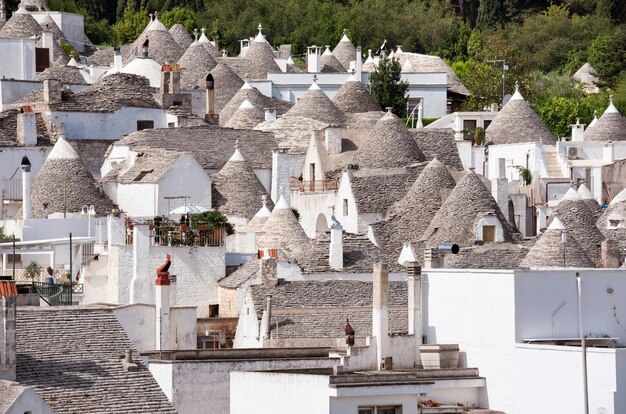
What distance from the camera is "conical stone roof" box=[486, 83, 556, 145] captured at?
247 feet

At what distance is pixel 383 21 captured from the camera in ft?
362

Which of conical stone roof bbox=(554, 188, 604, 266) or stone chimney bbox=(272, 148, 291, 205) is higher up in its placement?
stone chimney bbox=(272, 148, 291, 205)

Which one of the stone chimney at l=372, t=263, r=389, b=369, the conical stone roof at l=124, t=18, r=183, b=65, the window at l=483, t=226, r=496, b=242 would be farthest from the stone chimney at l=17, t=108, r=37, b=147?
the stone chimney at l=372, t=263, r=389, b=369

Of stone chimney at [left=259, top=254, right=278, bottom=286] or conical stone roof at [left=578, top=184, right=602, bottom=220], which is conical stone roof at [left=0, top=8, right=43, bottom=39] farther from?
stone chimney at [left=259, top=254, right=278, bottom=286]

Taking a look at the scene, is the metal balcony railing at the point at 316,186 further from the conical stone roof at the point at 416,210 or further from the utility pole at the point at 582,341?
the utility pole at the point at 582,341

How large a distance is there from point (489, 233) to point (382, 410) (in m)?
22.0

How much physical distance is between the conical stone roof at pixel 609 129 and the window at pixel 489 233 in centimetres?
2102

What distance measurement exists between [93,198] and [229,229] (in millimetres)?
4295

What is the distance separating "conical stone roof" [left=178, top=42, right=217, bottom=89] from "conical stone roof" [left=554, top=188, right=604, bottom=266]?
19.3m

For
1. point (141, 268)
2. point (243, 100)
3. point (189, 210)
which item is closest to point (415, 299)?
point (141, 268)

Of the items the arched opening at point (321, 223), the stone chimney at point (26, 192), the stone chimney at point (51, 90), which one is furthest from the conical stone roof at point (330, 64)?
the stone chimney at point (26, 192)

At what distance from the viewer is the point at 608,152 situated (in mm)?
74438

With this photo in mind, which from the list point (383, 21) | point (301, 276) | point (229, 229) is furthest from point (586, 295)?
point (383, 21)

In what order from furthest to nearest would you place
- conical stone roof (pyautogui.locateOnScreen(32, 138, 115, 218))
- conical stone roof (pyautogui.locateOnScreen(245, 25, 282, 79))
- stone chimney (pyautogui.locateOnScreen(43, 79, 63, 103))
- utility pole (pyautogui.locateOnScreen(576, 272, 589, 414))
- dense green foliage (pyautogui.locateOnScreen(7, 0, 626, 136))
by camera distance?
dense green foliage (pyautogui.locateOnScreen(7, 0, 626, 136)) < conical stone roof (pyautogui.locateOnScreen(245, 25, 282, 79)) < stone chimney (pyautogui.locateOnScreen(43, 79, 63, 103)) < conical stone roof (pyautogui.locateOnScreen(32, 138, 115, 218)) < utility pole (pyautogui.locateOnScreen(576, 272, 589, 414))
